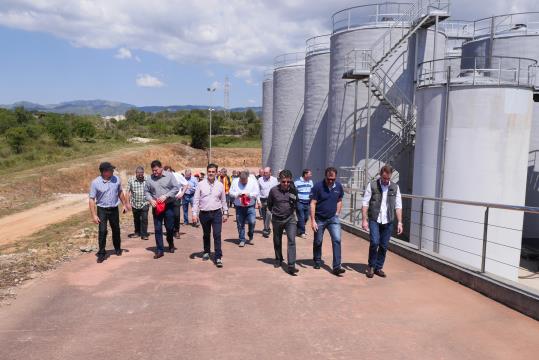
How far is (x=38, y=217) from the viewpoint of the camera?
20281 millimetres

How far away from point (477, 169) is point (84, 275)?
11726mm

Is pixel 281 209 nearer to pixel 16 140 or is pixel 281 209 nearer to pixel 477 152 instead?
pixel 477 152

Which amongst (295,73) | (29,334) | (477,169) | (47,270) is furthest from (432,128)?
(295,73)

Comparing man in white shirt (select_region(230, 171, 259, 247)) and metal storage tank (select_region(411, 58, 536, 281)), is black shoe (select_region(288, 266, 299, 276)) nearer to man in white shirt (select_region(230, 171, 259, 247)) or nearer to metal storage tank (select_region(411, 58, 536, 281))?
man in white shirt (select_region(230, 171, 259, 247))

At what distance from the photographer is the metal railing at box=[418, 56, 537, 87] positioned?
14367 millimetres

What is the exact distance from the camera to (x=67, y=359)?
4.36 meters

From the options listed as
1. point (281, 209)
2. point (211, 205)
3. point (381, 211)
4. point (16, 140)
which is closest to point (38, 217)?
point (211, 205)

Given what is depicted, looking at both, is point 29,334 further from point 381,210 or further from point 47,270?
point 381,210

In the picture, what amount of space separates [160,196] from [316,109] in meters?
15.5

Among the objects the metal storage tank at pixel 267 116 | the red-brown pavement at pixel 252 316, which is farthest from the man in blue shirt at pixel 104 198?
the metal storage tank at pixel 267 116

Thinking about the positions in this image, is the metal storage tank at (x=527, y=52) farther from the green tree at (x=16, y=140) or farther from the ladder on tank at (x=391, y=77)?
the green tree at (x=16, y=140)

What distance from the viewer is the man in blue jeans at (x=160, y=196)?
8.50 meters

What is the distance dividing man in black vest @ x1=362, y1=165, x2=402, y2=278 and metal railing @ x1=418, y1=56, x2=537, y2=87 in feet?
28.4

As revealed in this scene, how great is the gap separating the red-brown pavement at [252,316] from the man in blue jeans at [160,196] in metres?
0.79
